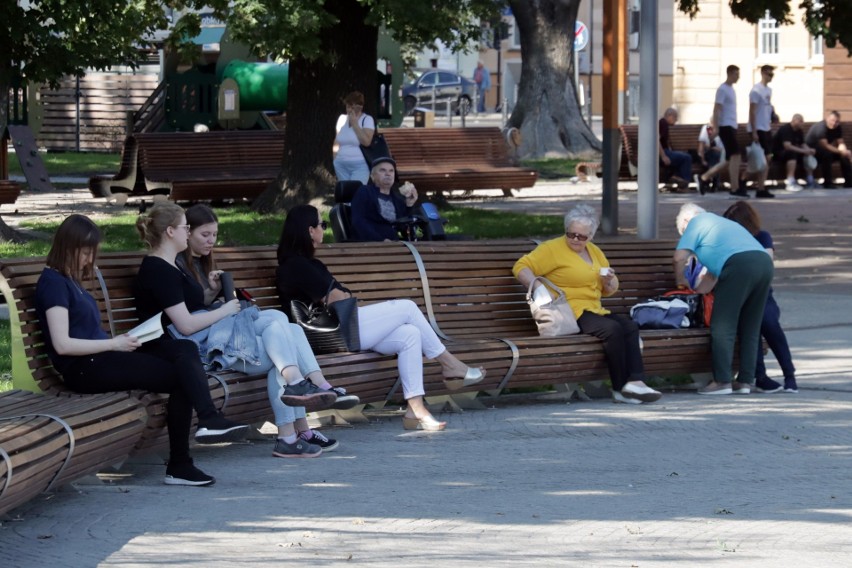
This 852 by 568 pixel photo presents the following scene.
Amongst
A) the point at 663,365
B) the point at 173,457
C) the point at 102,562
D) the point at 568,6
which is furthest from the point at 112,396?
the point at 568,6

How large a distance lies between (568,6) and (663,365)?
23158mm

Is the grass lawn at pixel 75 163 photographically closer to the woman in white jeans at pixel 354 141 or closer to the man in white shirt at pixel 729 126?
the man in white shirt at pixel 729 126

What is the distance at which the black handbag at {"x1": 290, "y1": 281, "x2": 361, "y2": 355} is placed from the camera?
835 cm

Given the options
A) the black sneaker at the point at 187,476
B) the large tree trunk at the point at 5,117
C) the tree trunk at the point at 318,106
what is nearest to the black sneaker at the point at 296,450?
the black sneaker at the point at 187,476

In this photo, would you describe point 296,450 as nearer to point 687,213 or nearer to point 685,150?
point 687,213

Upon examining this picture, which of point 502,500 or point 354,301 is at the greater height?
point 354,301

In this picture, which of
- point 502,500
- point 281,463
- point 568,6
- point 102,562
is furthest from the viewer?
point 568,6

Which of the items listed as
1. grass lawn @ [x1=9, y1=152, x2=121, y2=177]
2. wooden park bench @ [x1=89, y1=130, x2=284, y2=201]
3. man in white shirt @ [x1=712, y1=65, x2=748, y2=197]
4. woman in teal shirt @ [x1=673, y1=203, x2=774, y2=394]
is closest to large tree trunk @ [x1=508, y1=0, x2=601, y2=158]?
man in white shirt @ [x1=712, y1=65, x2=748, y2=197]

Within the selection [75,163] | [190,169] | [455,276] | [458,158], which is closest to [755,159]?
[458,158]

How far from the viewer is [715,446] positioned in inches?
311

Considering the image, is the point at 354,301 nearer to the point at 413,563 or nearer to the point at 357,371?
the point at 357,371

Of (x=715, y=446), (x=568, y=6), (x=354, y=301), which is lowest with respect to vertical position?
(x=715, y=446)

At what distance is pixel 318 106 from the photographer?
1933 centimetres

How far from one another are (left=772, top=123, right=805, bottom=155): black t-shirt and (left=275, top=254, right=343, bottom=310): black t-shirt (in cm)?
1827
